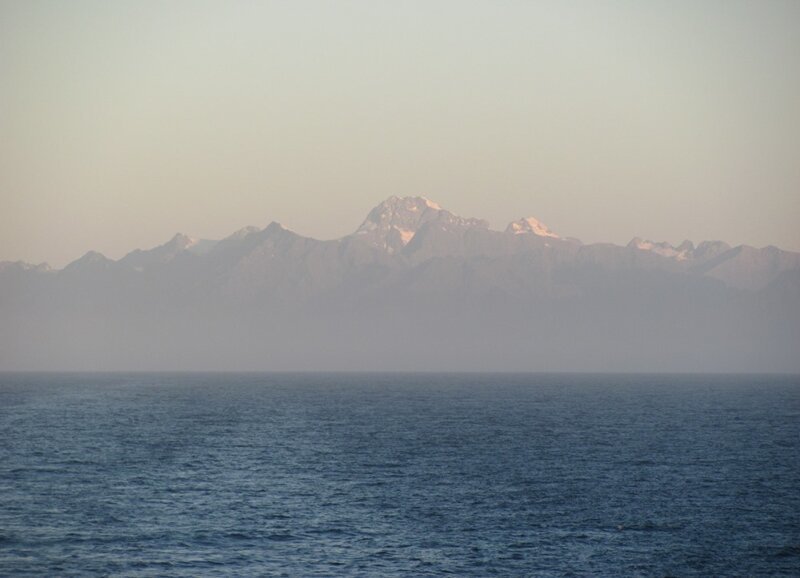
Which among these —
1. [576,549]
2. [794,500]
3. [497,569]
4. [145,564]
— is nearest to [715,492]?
[794,500]

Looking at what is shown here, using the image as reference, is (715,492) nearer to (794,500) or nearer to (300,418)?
(794,500)

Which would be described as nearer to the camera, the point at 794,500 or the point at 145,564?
A: the point at 145,564

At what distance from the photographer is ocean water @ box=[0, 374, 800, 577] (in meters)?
63.9

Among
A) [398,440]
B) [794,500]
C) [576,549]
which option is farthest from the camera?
[398,440]

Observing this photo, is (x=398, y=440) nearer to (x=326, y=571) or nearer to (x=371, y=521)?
(x=371, y=521)

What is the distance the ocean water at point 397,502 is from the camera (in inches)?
2516

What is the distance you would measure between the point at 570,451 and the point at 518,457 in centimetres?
888

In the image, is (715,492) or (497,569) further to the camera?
(715,492)

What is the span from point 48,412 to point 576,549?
13665 centimetres

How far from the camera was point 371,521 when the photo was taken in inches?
2963

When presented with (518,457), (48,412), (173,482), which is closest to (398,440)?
(518,457)

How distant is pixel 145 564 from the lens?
204 ft

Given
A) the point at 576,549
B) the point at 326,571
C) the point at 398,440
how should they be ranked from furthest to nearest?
the point at 398,440, the point at 576,549, the point at 326,571

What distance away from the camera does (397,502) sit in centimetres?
8269
